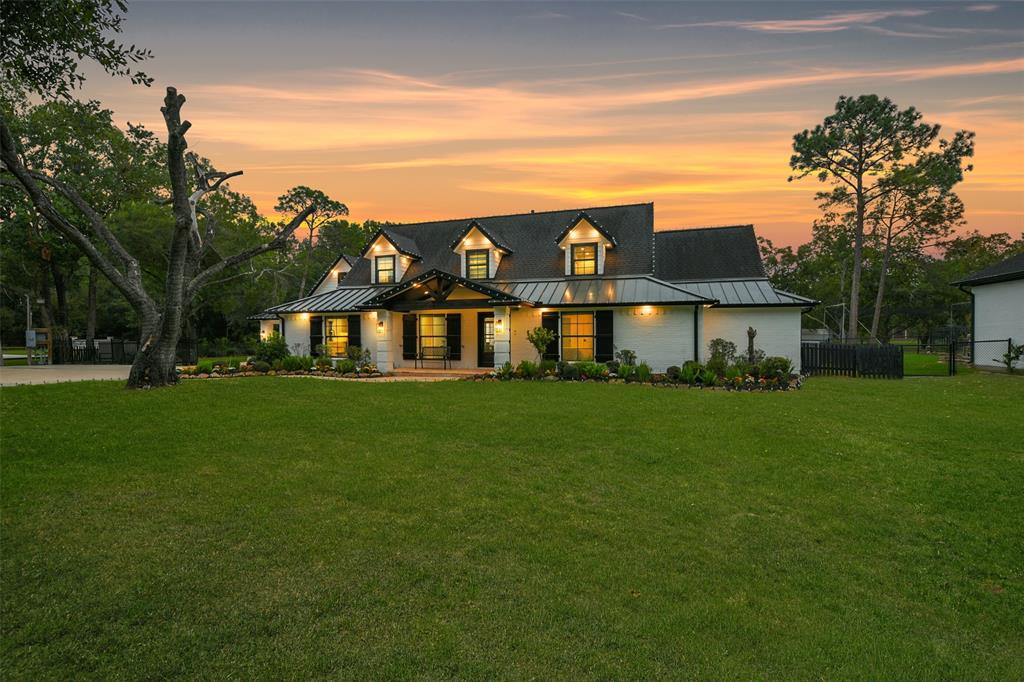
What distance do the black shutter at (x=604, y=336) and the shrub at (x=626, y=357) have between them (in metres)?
0.50

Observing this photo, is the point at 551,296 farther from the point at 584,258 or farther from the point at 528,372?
the point at 528,372

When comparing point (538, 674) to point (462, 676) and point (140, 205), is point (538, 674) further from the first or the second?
point (140, 205)

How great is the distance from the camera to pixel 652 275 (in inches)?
859

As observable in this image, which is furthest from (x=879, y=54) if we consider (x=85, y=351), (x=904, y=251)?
(x=85, y=351)

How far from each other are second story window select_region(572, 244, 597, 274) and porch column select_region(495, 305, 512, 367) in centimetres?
472

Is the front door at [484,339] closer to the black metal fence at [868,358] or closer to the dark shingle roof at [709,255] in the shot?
the dark shingle roof at [709,255]

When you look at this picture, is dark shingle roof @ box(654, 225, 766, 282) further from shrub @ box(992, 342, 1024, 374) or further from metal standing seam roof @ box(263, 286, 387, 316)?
metal standing seam roof @ box(263, 286, 387, 316)

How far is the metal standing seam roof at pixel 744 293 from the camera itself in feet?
66.0

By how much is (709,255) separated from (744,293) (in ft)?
11.7

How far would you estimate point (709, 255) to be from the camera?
79.6 ft

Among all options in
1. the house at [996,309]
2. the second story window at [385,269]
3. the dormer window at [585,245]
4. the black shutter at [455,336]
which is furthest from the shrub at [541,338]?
the house at [996,309]

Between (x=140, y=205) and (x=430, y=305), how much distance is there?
27446mm

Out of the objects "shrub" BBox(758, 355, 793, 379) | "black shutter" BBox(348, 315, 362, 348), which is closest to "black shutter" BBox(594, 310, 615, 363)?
"shrub" BBox(758, 355, 793, 379)

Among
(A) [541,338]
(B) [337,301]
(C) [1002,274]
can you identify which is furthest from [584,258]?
(C) [1002,274]
